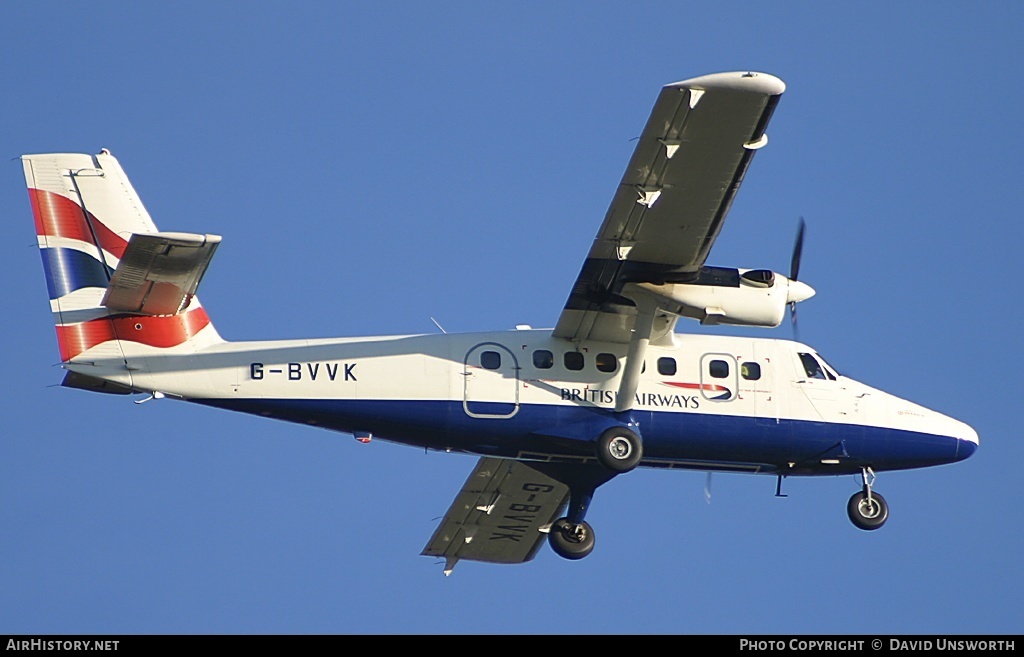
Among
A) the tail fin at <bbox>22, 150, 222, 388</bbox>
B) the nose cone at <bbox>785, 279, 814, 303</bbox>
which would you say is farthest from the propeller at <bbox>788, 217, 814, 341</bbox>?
the tail fin at <bbox>22, 150, 222, 388</bbox>

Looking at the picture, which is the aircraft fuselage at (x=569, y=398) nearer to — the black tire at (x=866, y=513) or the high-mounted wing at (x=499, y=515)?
the black tire at (x=866, y=513)

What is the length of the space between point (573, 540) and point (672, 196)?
6.91m

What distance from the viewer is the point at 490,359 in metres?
25.7

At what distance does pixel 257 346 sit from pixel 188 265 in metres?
2.59

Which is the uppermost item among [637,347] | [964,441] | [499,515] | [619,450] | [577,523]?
[637,347]

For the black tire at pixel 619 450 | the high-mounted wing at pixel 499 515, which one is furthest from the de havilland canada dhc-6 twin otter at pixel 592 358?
the high-mounted wing at pixel 499 515

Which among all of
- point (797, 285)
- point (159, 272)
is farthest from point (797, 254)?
point (159, 272)

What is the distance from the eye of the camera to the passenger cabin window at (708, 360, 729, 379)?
26.5m

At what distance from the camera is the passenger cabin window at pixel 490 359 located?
2564cm

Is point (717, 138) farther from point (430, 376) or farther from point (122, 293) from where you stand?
point (122, 293)

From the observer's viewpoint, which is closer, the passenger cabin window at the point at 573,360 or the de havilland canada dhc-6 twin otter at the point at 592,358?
the de havilland canada dhc-6 twin otter at the point at 592,358

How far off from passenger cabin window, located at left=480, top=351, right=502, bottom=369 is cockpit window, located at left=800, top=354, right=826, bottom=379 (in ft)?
17.4

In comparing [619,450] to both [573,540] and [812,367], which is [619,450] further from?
[812,367]

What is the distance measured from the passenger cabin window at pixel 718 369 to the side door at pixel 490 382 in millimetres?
3279
